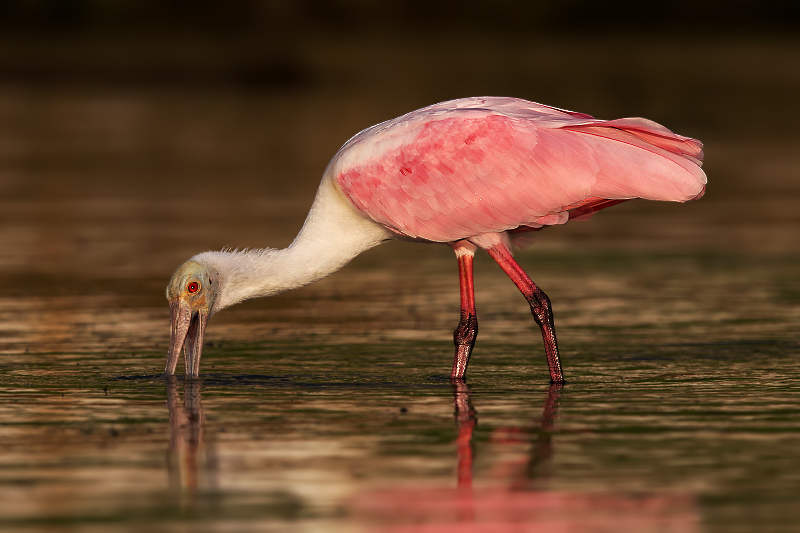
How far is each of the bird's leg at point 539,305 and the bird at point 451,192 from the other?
0.03 ft

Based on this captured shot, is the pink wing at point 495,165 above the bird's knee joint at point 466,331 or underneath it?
above

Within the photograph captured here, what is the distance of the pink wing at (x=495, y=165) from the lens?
13.0 metres

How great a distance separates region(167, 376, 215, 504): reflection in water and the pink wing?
206 centimetres

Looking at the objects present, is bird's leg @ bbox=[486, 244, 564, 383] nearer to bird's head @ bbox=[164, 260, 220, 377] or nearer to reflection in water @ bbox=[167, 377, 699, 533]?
bird's head @ bbox=[164, 260, 220, 377]

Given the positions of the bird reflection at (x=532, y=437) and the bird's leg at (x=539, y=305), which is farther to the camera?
the bird's leg at (x=539, y=305)

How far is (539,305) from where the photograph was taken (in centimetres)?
1329

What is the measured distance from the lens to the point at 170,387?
12.4 metres

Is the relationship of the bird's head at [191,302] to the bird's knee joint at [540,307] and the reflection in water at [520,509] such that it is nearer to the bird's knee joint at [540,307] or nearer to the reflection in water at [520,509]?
the bird's knee joint at [540,307]

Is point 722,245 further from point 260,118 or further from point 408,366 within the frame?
point 260,118

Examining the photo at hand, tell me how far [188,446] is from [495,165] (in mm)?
3978

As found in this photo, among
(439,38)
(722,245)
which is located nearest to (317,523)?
(722,245)

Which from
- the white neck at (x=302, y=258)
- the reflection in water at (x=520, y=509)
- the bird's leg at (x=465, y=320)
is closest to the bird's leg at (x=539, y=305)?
the bird's leg at (x=465, y=320)

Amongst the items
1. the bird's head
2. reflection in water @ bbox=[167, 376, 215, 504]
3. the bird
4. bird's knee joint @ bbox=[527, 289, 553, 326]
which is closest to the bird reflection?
bird's knee joint @ bbox=[527, 289, 553, 326]

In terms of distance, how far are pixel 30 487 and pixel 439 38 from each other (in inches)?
3364
